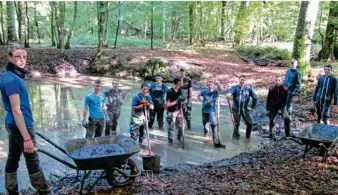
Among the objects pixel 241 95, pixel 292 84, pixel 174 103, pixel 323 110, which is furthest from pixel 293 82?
pixel 174 103

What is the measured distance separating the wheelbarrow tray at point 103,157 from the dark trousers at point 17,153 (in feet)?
1.51

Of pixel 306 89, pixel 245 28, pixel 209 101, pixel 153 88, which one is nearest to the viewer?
pixel 209 101

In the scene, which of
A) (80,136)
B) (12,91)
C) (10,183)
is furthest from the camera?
(80,136)

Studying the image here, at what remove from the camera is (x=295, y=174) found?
17.9 feet

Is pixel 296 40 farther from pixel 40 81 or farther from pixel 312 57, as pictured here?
pixel 40 81

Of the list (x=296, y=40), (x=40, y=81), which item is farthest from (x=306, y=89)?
(x=40, y=81)

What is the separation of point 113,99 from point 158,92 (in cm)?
138

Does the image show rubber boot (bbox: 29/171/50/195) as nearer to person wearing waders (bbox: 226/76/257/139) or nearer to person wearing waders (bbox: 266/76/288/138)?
person wearing waders (bbox: 226/76/257/139)

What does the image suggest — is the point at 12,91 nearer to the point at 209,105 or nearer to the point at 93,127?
the point at 93,127

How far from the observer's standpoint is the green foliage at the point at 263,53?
73.2ft

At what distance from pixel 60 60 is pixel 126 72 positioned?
4251 mm

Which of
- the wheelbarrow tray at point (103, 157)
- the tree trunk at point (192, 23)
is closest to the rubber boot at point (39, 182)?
the wheelbarrow tray at point (103, 157)

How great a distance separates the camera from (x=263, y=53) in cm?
2327

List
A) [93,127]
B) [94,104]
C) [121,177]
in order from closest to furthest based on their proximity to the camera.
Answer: [121,177] → [94,104] → [93,127]
